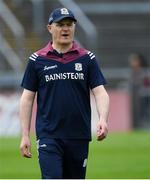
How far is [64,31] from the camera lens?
9.02m

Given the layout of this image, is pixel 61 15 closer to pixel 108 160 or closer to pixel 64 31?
pixel 64 31

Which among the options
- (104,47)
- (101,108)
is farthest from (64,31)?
(104,47)

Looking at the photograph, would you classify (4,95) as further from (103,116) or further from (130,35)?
(103,116)

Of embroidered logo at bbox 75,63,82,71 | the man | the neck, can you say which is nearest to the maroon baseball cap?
the man

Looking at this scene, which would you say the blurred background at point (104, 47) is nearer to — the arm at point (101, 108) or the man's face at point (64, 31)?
the arm at point (101, 108)

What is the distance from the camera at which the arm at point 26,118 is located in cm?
901

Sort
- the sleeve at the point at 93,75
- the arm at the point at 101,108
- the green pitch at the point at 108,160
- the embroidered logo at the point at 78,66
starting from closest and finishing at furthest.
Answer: the arm at the point at 101,108
the embroidered logo at the point at 78,66
the sleeve at the point at 93,75
the green pitch at the point at 108,160

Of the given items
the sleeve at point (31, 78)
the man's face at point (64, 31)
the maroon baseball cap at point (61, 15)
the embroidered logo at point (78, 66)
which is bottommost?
the sleeve at point (31, 78)

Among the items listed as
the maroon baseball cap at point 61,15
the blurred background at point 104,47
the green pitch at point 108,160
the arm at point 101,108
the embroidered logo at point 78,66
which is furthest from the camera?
the blurred background at point 104,47

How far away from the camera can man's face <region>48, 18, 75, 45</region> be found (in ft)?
29.6

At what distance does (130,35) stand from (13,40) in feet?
17.9

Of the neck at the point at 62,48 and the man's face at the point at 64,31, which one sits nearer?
the man's face at the point at 64,31

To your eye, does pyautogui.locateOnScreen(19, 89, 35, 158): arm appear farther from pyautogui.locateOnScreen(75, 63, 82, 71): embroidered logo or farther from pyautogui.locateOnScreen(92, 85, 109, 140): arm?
pyautogui.locateOnScreen(92, 85, 109, 140): arm

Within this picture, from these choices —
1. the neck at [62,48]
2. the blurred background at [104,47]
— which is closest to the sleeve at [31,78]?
the neck at [62,48]
